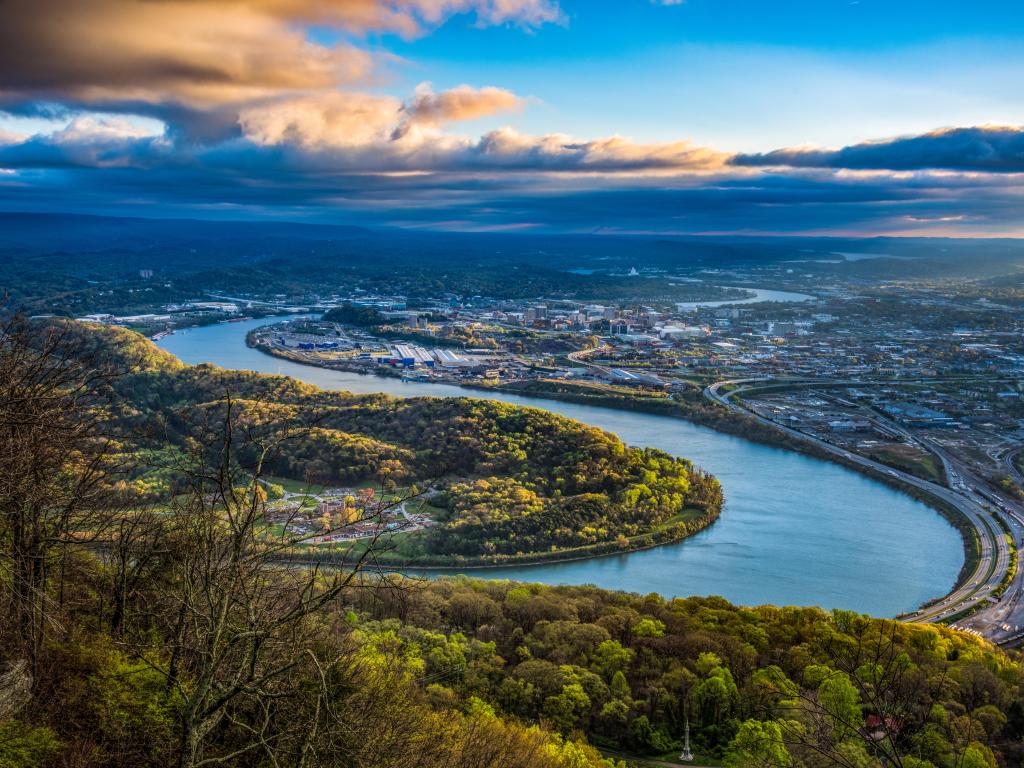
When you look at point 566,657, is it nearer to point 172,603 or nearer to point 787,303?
point 172,603

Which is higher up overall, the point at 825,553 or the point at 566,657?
the point at 566,657

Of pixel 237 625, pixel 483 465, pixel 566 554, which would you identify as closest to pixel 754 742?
pixel 237 625

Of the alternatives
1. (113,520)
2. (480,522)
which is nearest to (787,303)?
(480,522)

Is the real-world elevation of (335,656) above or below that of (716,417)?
above

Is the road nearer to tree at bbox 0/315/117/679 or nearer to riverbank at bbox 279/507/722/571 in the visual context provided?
riverbank at bbox 279/507/722/571

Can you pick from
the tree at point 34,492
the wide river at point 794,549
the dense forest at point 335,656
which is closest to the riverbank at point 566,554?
the wide river at point 794,549

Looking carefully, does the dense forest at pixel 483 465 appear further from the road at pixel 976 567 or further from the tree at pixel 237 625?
the tree at pixel 237 625

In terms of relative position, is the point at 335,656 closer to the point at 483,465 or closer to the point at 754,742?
the point at 754,742
